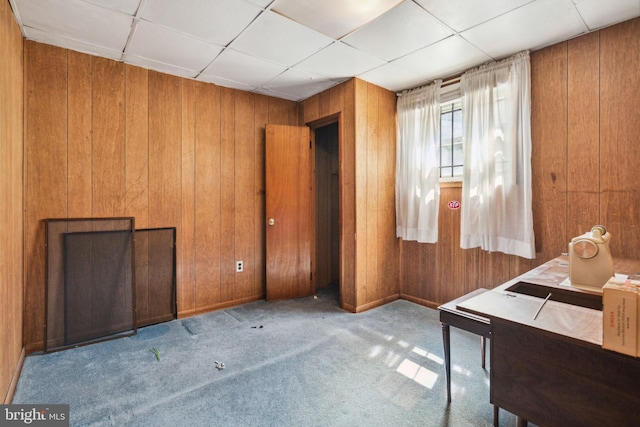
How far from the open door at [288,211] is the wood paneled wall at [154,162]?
178mm

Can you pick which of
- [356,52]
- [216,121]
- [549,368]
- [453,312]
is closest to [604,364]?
[549,368]

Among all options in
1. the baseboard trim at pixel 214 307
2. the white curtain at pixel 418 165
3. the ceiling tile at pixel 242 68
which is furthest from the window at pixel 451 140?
the baseboard trim at pixel 214 307

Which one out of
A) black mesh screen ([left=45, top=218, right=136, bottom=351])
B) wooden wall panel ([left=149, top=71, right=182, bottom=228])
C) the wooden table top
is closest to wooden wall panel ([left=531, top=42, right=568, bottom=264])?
the wooden table top

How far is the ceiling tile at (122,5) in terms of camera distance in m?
2.13

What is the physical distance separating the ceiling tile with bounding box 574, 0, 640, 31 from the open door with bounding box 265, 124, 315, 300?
2831 mm

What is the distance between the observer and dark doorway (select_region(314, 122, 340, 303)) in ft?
15.6

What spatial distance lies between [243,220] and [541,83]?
11.1 ft

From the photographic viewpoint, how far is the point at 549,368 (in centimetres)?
128

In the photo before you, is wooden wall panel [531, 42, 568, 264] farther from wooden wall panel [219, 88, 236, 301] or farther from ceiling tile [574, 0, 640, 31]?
wooden wall panel [219, 88, 236, 301]

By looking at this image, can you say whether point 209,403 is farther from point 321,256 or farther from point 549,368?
point 321,256

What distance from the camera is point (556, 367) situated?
1.26 m

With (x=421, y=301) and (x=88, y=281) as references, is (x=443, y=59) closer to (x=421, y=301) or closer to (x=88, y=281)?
(x=421, y=301)

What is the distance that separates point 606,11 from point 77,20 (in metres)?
3.85

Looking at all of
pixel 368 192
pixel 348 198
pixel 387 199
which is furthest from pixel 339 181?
pixel 387 199
